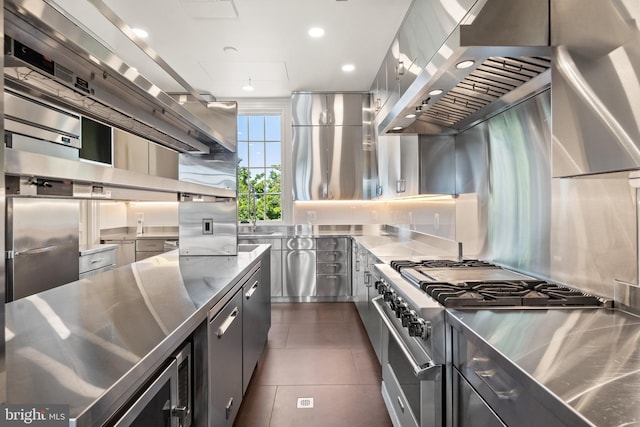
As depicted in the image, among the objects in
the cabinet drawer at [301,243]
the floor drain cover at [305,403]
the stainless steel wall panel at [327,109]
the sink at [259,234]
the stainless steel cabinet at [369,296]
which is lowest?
the floor drain cover at [305,403]

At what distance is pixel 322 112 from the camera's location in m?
5.32

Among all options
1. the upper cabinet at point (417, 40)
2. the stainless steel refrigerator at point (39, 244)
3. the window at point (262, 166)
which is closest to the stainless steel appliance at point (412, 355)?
the upper cabinet at point (417, 40)

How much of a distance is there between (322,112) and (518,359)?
4.80m

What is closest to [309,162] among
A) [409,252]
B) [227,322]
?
[409,252]

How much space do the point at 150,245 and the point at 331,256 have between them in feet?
8.12

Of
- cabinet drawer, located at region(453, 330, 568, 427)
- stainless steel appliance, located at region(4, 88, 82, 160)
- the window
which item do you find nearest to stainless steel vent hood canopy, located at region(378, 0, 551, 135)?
cabinet drawer, located at region(453, 330, 568, 427)

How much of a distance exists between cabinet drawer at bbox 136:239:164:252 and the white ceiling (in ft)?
6.77

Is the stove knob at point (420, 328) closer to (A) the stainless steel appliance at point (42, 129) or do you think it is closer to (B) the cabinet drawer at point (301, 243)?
(A) the stainless steel appliance at point (42, 129)

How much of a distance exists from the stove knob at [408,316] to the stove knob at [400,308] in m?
Result: 0.03

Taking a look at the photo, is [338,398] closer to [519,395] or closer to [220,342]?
[220,342]

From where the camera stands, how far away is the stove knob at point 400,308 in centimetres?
170

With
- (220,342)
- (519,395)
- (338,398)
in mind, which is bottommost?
(338,398)

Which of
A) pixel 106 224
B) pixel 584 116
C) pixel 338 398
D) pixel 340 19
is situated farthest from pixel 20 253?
pixel 584 116

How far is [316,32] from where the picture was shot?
11.4 feet
